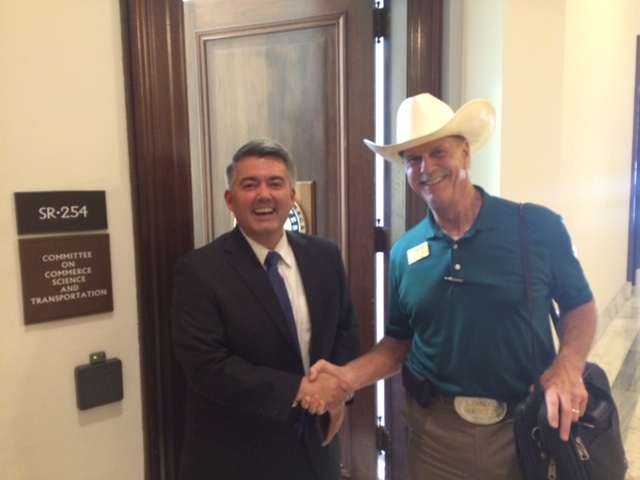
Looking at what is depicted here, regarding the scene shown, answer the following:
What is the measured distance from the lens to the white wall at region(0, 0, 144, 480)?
3.74ft

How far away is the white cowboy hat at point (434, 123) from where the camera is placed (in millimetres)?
1364

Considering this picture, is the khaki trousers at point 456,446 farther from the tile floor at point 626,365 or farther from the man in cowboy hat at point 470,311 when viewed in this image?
the tile floor at point 626,365

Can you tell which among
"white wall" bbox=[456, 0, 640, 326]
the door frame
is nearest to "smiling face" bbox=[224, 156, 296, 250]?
the door frame

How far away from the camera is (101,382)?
4.22 ft

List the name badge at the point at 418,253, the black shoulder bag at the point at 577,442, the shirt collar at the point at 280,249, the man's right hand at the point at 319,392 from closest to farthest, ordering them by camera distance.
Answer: the black shoulder bag at the point at 577,442
the man's right hand at the point at 319,392
the shirt collar at the point at 280,249
the name badge at the point at 418,253

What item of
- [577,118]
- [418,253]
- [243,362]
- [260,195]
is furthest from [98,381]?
[577,118]

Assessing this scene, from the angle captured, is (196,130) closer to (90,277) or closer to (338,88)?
(338,88)

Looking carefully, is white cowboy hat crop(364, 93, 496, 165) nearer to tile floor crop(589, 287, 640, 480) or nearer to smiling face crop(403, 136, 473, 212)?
smiling face crop(403, 136, 473, 212)

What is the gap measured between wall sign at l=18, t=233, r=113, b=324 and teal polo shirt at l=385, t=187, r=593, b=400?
2.56ft

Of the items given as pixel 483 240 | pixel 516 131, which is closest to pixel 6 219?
pixel 483 240

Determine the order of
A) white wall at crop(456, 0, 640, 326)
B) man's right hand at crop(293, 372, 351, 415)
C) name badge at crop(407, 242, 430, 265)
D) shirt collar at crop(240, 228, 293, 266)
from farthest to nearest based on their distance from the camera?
white wall at crop(456, 0, 640, 326)
name badge at crop(407, 242, 430, 265)
shirt collar at crop(240, 228, 293, 266)
man's right hand at crop(293, 372, 351, 415)

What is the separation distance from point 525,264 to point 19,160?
115cm

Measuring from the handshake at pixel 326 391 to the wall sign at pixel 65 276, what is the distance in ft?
1.67

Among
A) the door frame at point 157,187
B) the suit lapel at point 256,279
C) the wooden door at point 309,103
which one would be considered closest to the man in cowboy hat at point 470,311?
the suit lapel at point 256,279
